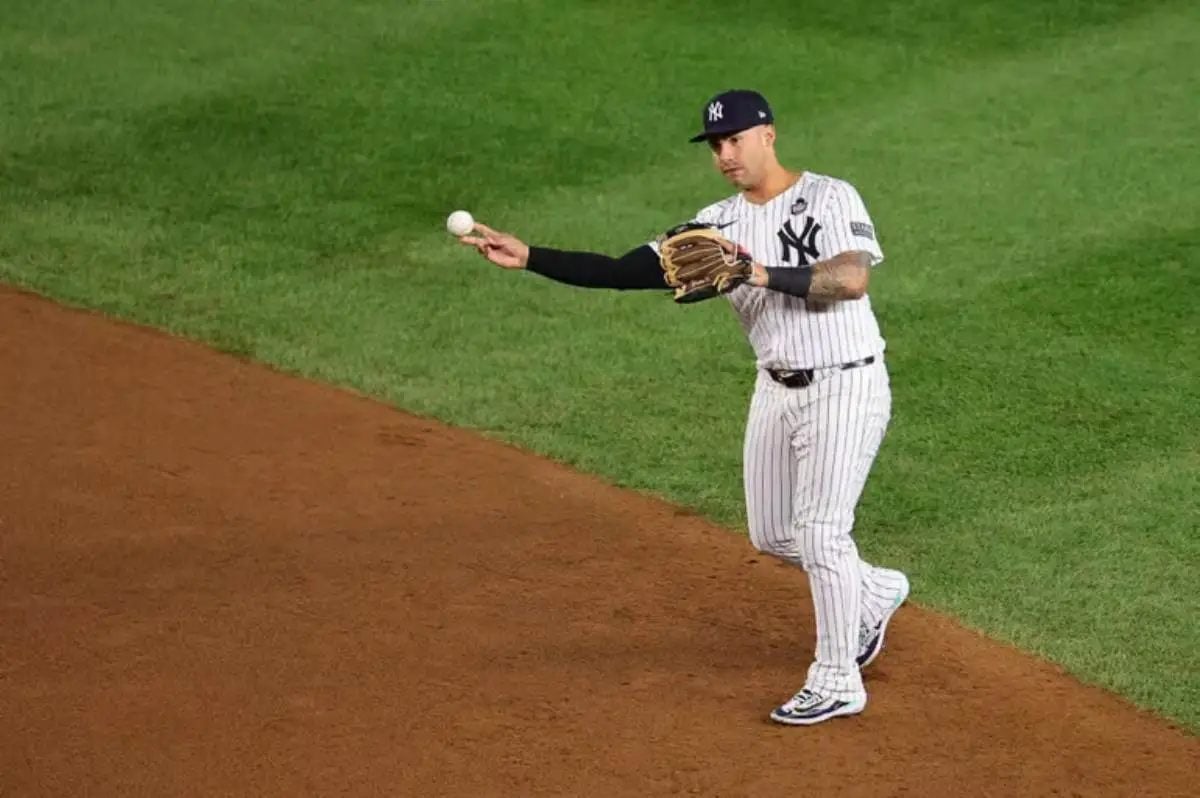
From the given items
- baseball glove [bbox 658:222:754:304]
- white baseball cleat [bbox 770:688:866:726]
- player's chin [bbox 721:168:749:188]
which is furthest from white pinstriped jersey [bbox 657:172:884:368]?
white baseball cleat [bbox 770:688:866:726]

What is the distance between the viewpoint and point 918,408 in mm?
8883

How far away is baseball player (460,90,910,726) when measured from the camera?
601cm

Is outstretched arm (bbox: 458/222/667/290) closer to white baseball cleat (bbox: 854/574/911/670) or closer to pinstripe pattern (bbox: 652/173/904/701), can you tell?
pinstripe pattern (bbox: 652/173/904/701)

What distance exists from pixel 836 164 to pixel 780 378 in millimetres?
5987

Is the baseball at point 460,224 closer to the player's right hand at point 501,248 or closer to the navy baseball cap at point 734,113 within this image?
the player's right hand at point 501,248

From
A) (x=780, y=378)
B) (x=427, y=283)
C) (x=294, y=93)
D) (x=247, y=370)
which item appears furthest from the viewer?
(x=294, y=93)

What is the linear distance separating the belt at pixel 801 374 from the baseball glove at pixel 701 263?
38 centimetres

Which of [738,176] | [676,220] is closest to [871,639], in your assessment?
[738,176]

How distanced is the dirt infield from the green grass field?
18.4 inches

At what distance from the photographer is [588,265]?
6168 mm

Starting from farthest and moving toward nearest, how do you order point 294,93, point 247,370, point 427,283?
Result: point 294,93 → point 427,283 → point 247,370

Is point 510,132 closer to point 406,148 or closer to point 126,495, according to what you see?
point 406,148

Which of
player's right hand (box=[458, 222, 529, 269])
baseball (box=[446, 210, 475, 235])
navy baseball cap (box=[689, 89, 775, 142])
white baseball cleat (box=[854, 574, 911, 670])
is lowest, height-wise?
white baseball cleat (box=[854, 574, 911, 670])

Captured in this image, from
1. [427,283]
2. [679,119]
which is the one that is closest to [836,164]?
[679,119]
